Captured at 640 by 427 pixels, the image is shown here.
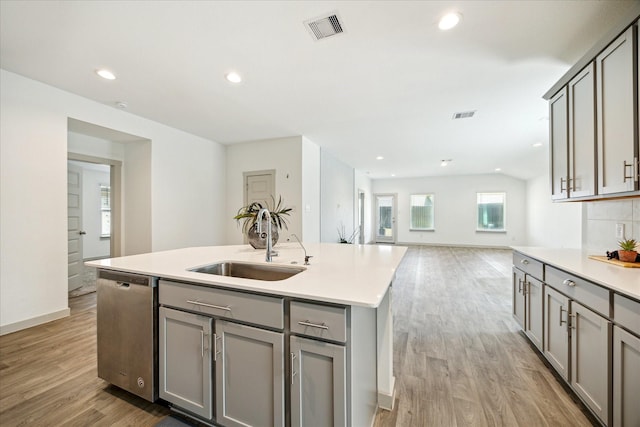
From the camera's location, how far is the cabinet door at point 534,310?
2.16 meters

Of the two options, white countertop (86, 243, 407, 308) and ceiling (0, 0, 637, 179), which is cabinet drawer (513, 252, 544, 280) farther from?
ceiling (0, 0, 637, 179)

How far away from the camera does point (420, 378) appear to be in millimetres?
1999

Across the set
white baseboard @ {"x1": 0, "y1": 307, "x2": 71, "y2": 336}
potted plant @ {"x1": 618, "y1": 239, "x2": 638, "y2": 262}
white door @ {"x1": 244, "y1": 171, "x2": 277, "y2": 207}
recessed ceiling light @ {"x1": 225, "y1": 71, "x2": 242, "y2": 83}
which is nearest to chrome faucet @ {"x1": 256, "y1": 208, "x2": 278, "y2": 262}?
recessed ceiling light @ {"x1": 225, "y1": 71, "x2": 242, "y2": 83}

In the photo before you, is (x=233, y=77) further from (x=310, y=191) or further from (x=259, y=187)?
(x=310, y=191)

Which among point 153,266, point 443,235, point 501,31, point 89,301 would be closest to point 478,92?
point 501,31

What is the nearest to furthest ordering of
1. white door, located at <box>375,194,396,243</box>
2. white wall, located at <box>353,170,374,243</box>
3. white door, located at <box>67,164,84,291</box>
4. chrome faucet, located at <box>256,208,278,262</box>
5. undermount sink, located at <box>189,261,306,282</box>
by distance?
undermount sink, located at <box>189,261,306,282</box>
chrome faucet, located at <box>256,208,278,262</box>
white door, located at <box>67,164,84,291</box>
white wall, located at <box>353,170,374,243</box>
white door, located at <box>375,194,396,243</box>

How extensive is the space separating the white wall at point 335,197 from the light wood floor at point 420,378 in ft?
10.1

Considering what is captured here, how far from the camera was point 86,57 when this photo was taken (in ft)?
8.11

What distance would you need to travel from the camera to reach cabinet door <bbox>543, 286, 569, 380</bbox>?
1780mm

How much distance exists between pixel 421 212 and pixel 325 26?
29.3 feet

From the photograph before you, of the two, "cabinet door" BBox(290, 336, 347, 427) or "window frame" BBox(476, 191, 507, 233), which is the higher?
"window frame" BBox(476, 191, 507, 233)

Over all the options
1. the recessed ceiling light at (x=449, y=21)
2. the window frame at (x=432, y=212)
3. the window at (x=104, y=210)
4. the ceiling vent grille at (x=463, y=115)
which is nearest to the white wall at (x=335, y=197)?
the ceiling vent grille at (x=463, y=115)

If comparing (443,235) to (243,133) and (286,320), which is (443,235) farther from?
(286,320)

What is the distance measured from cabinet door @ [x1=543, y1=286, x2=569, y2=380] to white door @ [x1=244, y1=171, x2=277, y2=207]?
13.7 feet
